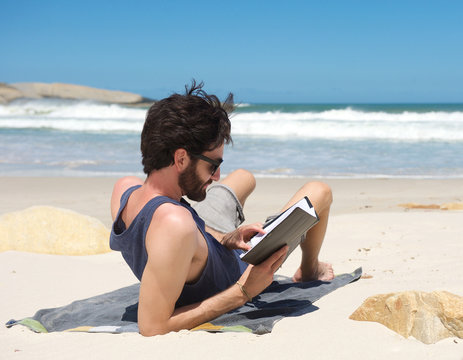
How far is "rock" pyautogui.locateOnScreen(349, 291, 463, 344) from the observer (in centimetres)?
256

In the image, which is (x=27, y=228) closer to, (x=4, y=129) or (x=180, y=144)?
(x=180, y=144)

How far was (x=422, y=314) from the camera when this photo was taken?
2613 millimetres

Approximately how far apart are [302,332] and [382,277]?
4.94 feet

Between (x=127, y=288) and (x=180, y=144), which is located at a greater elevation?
(x=180, y=144)

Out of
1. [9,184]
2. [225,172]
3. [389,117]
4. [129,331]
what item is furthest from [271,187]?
[389,117]

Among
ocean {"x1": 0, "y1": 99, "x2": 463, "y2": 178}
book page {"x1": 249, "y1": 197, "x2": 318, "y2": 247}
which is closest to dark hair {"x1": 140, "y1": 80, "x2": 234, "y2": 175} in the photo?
book page {"x1": 249, "y1": 197, "x2": 318, "y2": 247}

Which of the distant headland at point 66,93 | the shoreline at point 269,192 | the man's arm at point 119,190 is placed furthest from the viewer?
the distant headland at point 66,93

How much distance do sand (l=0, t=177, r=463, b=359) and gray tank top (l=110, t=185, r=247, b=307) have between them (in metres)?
0.28

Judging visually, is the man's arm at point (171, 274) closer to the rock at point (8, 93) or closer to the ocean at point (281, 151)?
the ocean at point (281, 151)

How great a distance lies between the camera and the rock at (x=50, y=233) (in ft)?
17.2

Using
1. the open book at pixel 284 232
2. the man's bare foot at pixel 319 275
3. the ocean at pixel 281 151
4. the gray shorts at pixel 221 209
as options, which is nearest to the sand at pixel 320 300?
the man's bare foot at pixel 319 275

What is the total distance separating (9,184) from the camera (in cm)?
1007

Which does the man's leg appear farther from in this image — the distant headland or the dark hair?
the distant headland

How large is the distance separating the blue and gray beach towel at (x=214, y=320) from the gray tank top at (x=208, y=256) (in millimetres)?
175
